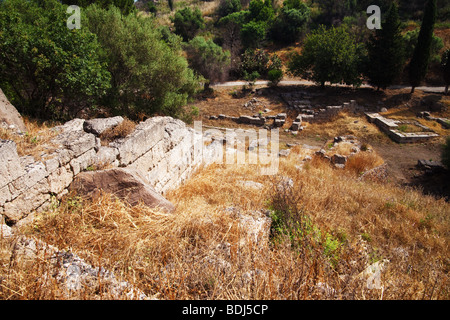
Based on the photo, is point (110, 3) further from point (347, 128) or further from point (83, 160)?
point (347, 128)

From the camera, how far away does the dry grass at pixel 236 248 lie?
2686 mm

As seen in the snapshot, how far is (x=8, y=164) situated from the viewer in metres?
3.25

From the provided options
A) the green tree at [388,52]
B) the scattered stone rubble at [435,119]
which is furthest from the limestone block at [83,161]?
the green tree at [388,52]

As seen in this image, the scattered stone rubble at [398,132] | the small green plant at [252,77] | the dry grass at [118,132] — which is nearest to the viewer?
the dry grass at [118,132]

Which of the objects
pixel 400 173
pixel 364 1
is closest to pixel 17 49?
pixel 400 173

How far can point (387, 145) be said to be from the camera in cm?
1466

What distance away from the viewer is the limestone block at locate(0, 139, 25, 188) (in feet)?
10.4

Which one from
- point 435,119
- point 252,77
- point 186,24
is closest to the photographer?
point 435,119

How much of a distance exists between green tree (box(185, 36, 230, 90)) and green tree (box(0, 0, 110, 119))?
14812 mm

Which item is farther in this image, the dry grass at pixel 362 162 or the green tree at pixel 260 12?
the green tree at pixel 260 12

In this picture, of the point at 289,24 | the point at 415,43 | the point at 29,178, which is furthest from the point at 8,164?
the point at 289,24

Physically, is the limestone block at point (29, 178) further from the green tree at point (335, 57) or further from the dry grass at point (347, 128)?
the green tree at point (335, 57)

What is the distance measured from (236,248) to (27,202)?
9.47ft
